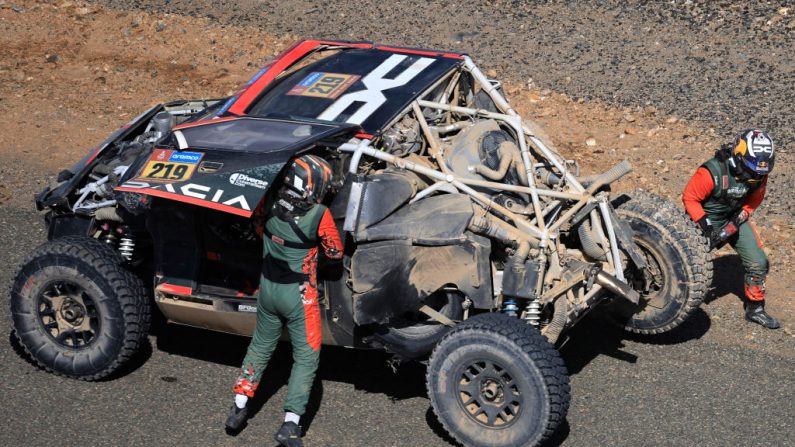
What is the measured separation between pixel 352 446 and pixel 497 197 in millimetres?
1895

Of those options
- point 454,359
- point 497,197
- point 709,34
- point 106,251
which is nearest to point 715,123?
point 709,34

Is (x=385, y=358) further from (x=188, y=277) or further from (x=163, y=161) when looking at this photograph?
(x=163, y=161)

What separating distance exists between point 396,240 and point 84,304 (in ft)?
7.51

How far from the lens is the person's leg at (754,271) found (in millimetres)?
7895

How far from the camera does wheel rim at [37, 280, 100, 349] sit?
22.4ft

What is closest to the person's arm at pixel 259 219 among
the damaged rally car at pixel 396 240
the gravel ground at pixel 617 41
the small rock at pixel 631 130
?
the damaged rally car at pixel 396 240

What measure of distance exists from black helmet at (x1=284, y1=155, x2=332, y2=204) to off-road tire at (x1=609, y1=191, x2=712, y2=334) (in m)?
2.50

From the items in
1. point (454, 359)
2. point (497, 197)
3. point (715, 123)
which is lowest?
point (715, 123)

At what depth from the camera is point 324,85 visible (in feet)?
24.3

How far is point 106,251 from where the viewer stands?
22.2 ft

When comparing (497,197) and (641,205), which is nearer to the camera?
(497,197)

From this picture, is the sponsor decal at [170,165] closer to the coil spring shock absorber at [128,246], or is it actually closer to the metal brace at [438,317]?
the coil spring shock absorber at [128,246]

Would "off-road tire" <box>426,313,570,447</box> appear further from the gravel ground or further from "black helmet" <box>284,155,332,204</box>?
the gravel ground

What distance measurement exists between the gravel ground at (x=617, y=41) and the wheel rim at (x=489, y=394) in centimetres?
551
